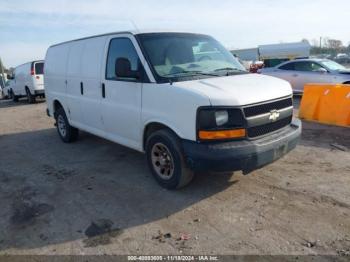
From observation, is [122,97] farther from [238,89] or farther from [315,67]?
[315,67]

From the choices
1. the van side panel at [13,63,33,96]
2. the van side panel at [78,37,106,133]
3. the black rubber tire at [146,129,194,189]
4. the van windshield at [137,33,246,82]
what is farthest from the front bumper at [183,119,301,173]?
the van side panel at [13,63,33,96]

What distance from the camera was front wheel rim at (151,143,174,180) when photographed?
14.9ft

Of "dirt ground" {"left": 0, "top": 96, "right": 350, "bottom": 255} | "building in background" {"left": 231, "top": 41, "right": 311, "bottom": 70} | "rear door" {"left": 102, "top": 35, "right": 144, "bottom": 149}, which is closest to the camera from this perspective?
"dirt ground" {"left": 0, "top": 96, "right": 350, "bottom": 255}

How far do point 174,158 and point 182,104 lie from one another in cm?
73

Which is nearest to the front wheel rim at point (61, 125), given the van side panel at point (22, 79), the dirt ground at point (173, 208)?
the dirt ground at point (173, 208)

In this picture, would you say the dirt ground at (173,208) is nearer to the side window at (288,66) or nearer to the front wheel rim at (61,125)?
the front wheel rim at (61,125)

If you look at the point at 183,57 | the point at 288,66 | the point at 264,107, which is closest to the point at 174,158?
the point at 264,107

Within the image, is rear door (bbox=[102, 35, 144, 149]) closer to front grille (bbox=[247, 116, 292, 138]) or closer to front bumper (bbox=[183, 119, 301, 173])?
front bumper (bbox=[183, 119, 301, 173])

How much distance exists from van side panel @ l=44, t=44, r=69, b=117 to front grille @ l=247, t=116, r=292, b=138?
455 centimetres

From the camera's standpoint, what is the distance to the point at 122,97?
5.12m

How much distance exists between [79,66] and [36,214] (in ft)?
10.3

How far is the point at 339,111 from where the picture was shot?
7957mm

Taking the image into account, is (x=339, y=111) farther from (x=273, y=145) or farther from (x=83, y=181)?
(x=83, y=181)

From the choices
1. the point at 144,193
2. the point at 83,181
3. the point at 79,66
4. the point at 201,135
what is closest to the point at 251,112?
the point at 201,135
